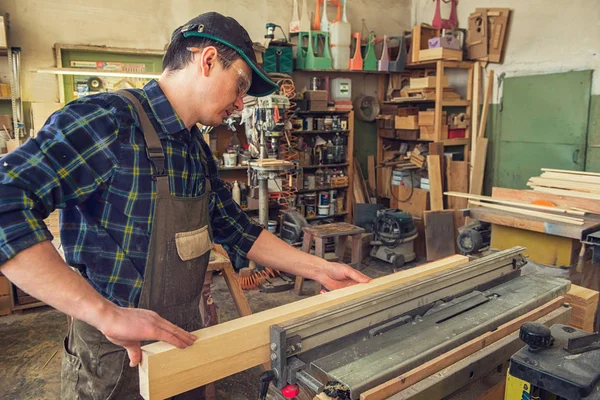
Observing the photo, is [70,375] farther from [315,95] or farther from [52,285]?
[315,95]

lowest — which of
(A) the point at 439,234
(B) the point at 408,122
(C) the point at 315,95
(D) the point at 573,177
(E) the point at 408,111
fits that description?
(A) the point at 439,234

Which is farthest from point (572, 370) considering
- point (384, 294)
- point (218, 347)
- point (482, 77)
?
point (482, 77)

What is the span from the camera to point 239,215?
1.44m

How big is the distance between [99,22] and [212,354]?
3.77 m

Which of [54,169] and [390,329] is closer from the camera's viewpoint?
[54,169]

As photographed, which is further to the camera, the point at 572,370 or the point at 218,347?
the point at 218,347

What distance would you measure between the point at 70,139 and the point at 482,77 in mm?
4428

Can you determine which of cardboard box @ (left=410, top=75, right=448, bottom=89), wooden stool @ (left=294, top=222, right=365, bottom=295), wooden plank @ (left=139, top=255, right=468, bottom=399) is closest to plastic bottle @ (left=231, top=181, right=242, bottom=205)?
wooden stool @ (left=294, top=222, right=365, bottom=295)

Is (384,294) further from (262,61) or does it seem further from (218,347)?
(262,61)

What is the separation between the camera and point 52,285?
2.81 feet

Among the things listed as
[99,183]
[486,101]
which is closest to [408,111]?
[486,101]

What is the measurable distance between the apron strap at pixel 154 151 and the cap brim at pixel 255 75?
0.68ft

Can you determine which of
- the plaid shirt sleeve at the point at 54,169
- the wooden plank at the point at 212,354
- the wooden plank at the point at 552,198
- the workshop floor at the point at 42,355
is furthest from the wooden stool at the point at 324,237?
the plaid shirt sleeve at the point at 54,169

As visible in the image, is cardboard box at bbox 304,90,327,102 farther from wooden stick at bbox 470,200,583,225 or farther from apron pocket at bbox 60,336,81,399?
apron pocket at bbox 60,336,81,399
